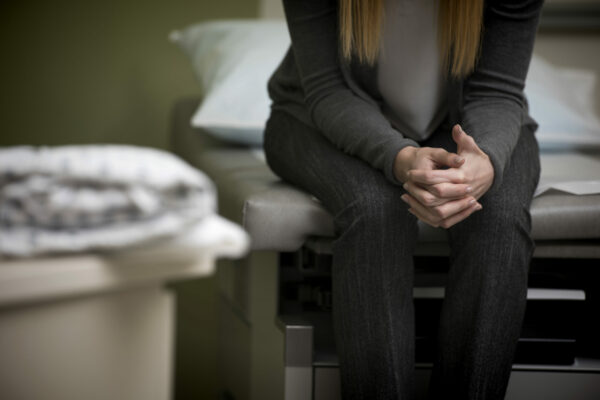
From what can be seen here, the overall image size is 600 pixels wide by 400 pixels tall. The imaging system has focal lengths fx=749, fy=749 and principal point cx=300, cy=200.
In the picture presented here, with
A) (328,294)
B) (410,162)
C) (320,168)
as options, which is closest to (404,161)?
(410,162)

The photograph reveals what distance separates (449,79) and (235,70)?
1.74 ft

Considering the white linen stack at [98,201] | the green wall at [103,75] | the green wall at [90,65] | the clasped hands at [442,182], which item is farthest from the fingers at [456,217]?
the green wall at [90,65]

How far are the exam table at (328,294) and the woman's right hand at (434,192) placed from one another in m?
0.12

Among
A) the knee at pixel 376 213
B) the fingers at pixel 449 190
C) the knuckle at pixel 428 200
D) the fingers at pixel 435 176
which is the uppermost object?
the fingers at pixel 435 176

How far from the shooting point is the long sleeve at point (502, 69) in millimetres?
1005

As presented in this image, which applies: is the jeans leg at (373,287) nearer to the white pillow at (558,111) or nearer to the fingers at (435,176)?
the fingers at (435,176)

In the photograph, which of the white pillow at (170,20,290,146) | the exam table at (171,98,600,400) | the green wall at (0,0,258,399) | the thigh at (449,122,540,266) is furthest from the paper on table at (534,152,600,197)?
the green wall at (0,0,258,399)

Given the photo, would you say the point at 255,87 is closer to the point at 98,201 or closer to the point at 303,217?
the point at 303,217

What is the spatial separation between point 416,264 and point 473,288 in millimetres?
185

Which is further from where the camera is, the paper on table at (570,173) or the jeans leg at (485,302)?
the paper on table at (570,173)

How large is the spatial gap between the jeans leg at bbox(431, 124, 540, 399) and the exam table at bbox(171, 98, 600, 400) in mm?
99

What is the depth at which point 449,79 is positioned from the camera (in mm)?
1045

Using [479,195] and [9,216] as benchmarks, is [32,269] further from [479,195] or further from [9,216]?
[479,195]


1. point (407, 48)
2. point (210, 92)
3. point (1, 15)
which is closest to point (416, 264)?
point (407, 48)
